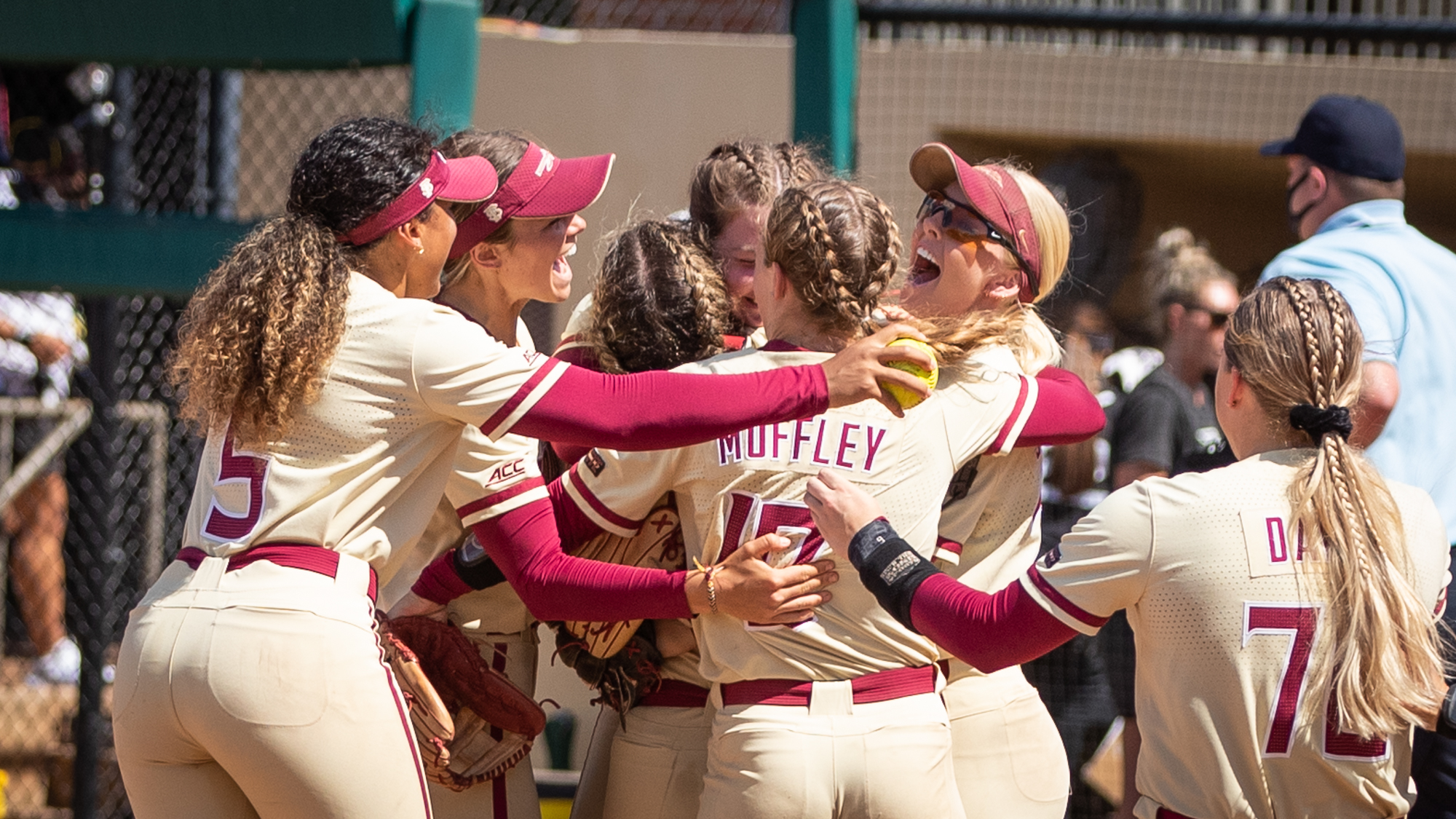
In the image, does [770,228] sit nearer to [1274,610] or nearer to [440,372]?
[440,372]

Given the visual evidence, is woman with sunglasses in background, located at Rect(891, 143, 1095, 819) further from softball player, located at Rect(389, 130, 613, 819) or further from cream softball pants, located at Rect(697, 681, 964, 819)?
softball player, located at Rect(389, 130, 613, 819)

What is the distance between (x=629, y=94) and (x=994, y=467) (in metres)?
3.88

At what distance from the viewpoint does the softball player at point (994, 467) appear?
2385 millimetres

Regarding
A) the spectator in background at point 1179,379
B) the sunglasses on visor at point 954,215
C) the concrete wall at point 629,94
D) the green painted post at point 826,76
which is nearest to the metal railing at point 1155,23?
the green painted post at point 826,76

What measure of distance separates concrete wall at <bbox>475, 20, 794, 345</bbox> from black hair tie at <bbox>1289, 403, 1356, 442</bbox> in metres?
4.11

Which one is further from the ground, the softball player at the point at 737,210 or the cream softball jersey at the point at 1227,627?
the softball player at the point at 737,210

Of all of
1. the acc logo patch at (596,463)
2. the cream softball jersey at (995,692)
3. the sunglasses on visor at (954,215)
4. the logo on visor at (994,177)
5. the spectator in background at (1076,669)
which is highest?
the logo on visor at (994,177)

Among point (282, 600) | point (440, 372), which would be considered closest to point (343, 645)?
point (282, 600)

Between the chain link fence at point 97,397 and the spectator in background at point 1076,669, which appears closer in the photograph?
the chain link fence at point 97,397

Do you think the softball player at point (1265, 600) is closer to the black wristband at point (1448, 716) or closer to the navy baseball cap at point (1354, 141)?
the black wristband at point (1448, 716)

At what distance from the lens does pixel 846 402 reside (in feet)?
6.70

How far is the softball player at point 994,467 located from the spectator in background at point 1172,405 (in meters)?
1.82

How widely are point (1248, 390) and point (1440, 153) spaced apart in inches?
252

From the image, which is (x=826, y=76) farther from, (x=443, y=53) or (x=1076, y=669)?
(x=1076, y=669)
